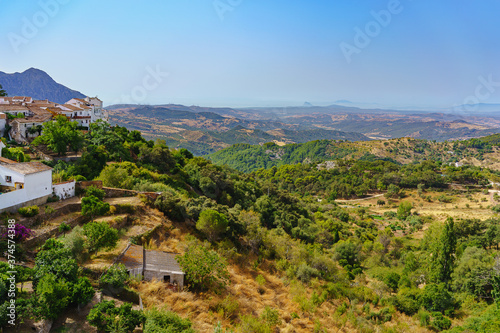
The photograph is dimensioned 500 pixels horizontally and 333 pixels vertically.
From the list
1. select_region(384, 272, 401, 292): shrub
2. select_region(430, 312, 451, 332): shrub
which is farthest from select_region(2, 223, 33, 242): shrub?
select_region(384, 272, 401, 292): shrub

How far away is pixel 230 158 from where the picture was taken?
142m

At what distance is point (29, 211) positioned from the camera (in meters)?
15.4

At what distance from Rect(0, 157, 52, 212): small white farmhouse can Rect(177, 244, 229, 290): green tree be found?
944cm

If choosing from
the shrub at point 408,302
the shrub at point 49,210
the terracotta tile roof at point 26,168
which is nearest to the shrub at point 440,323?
the shrub at point 408,302

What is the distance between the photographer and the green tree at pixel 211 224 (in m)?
21.4

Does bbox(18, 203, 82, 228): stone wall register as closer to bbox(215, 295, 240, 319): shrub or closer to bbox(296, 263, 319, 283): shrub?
bbox(215, 295, 240, 319): shrub

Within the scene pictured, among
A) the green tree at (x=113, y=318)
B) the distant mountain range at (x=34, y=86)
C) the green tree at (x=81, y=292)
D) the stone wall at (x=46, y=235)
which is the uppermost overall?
the distant mountain range at (x=34, y=86)

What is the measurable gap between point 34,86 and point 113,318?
219 meters

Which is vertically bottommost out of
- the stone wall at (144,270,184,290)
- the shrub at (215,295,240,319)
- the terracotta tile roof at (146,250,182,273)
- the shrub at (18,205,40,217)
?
the shrub at (215,295,240,319)

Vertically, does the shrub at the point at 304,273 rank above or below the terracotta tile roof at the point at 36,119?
below

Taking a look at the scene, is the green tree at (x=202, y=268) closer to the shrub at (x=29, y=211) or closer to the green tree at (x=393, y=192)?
the shrub at (x=29, y=211)

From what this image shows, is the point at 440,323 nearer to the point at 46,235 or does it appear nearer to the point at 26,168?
the point at 46,235

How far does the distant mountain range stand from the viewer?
539ft

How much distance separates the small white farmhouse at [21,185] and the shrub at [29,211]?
572 millimetres
